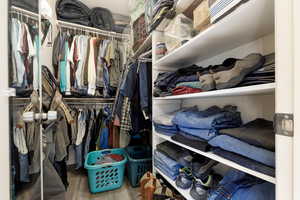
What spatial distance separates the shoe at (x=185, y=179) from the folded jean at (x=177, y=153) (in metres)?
0.04

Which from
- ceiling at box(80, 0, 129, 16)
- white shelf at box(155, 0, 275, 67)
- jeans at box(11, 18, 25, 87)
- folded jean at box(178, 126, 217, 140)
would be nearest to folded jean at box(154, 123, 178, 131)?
folded jean at box(178, 126, 217, 140)

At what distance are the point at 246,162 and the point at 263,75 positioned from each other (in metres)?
0.28

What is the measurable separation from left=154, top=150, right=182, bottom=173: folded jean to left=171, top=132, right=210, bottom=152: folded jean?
0.18 metres

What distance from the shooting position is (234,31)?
0.59 m

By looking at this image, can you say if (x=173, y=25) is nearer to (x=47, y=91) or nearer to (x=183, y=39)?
(x=183, y=39)

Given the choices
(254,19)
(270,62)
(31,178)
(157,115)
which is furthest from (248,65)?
(31,178)

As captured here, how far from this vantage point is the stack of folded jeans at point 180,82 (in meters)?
0.77

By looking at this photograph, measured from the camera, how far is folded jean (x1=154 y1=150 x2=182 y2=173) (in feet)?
2.87

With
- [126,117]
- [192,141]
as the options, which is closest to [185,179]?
[192,141]

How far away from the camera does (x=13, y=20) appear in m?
0.56

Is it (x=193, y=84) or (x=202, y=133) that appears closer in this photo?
(x=202, y=133)

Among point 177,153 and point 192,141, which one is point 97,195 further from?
point 192,141

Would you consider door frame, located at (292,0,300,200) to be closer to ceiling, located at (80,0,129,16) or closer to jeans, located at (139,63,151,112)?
jeans, located at (139,63,151,112)

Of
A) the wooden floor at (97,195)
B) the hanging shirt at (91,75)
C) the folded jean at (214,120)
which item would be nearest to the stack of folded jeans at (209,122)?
the folded jean at (214,120)
